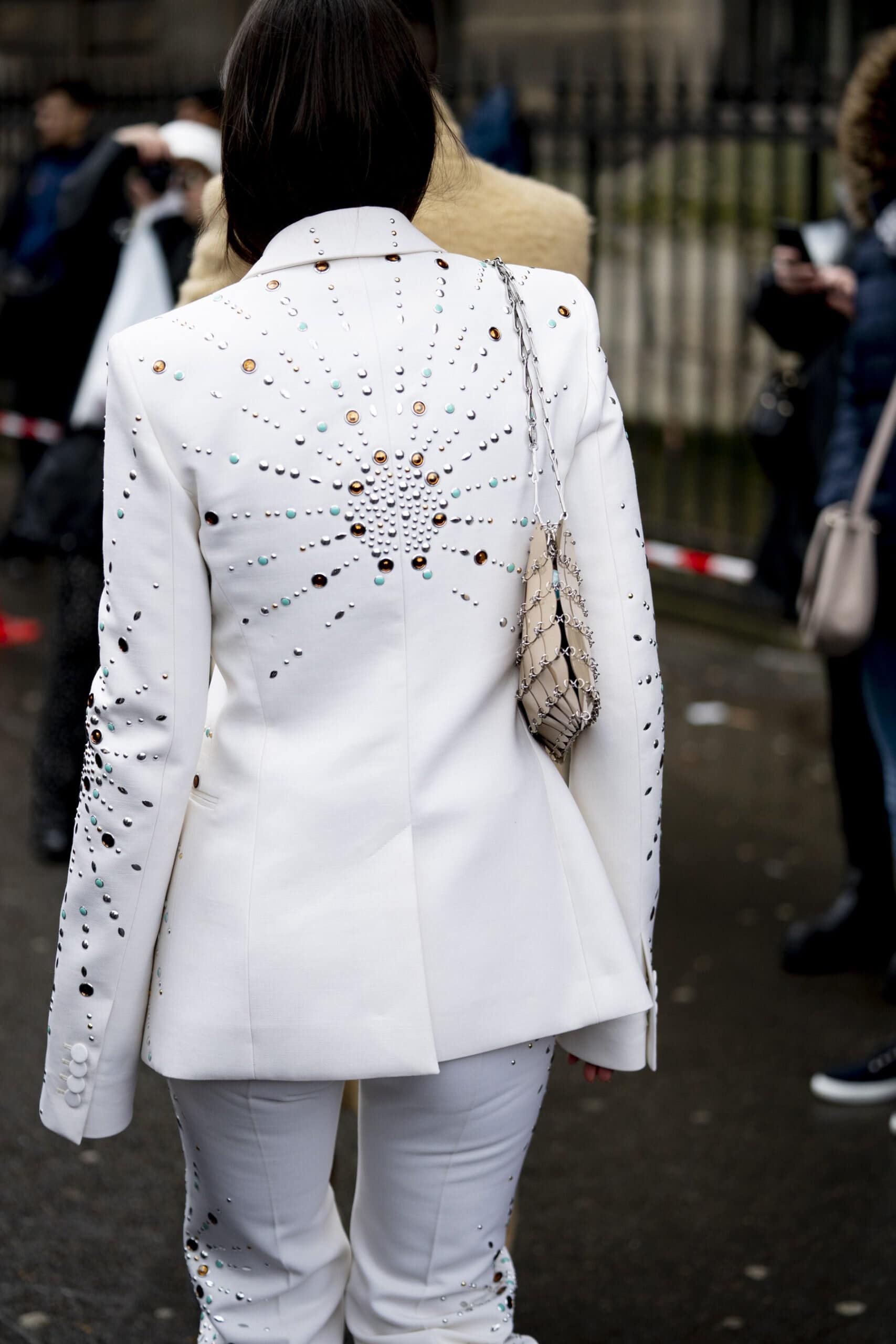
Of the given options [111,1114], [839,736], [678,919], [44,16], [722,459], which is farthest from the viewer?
[44,16]

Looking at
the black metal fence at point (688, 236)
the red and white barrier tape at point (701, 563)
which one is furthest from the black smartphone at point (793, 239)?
the black metal fence at point (688, 236)

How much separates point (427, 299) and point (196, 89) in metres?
4.13

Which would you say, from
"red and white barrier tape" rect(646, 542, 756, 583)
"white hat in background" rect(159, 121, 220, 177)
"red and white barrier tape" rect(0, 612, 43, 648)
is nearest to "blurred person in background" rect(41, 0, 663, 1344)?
"white hat in background" rect(159, 121, 220, 177)

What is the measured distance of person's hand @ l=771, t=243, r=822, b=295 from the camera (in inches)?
164

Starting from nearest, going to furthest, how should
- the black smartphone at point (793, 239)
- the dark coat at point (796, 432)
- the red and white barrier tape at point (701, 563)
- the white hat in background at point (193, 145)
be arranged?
1. the black smartphone at point (793, 239)
2. the dark coat at point (796, 432)
3. the white hat in background at point (193, 145)
4. the red and white barrier tape at point (701, 563)

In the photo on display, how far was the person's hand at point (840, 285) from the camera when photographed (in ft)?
13.7

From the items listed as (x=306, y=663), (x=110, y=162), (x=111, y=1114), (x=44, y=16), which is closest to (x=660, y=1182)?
(x=111, y=1114)

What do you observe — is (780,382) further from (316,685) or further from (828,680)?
(316,685)

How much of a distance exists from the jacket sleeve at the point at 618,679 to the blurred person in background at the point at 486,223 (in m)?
0.70

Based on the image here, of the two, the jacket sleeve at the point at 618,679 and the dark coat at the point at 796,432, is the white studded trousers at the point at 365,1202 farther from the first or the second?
the dark coat at the point at 796,432

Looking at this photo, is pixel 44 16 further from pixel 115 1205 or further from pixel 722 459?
pixel 115 1205

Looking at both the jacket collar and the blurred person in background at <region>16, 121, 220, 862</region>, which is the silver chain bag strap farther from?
the blurred person in background at <region>16, 121, 220, 862</region>

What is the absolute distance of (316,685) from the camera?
193 cm

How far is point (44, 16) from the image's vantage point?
706 inches
